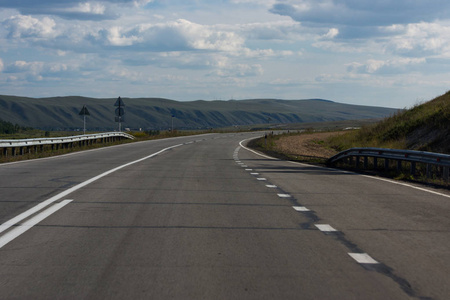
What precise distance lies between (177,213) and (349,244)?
3381mm

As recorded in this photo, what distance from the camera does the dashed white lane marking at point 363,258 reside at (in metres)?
6.91

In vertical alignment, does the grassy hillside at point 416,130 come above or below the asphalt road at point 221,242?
above

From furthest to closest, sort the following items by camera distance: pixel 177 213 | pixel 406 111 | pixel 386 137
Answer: pixel 406 111 < pixel 386 137 < pixel 177 213

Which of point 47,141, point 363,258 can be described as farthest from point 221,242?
point 47,141

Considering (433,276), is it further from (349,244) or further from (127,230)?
(127,230)

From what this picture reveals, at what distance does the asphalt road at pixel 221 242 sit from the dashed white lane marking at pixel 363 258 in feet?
0.04

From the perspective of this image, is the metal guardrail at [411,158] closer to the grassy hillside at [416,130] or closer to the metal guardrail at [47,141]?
the grassy hillside at [416,130]

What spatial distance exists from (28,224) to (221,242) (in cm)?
305

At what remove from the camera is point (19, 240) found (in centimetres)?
795

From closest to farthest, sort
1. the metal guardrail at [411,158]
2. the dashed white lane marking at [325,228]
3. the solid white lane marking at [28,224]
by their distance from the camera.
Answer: the solid white lane marking at [28,224], the dashed white lane marking at [325,228], the metal guardrail at [411,158]

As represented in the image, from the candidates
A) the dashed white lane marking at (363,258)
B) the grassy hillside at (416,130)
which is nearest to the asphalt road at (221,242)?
the dashed white lane marking at (363,258)

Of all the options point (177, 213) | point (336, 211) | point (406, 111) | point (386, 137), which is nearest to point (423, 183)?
point (336, 211)

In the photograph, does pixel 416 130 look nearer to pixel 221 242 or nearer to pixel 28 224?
pixel 221 242

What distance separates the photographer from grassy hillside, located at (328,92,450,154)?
2858cm
